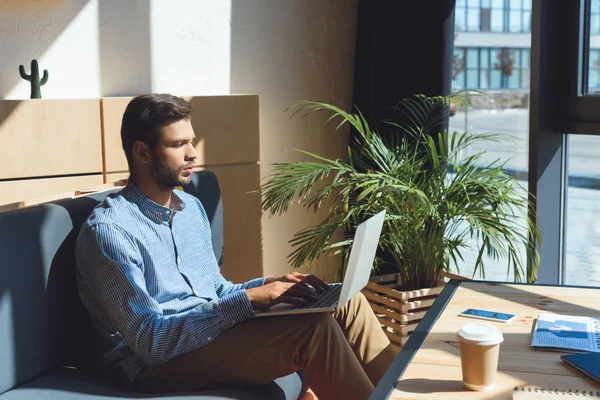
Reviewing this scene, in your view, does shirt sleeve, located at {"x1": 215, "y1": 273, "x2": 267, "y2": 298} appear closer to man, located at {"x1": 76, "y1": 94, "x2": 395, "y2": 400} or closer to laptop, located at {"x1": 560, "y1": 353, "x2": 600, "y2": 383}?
man, located at {"x1": 76, "y1": 94, "x2": 395, "y2": 400}

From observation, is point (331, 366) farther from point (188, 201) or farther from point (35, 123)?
point (35, 123)

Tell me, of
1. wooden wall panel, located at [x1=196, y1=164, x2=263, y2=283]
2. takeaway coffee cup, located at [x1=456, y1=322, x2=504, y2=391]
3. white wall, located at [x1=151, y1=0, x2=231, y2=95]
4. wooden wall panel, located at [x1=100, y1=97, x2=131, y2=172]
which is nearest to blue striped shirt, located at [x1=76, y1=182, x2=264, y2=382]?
takeaway coffee cup, located at [x1=456, y1=322, x2=504, y2=391]

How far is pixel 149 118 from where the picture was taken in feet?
7.87

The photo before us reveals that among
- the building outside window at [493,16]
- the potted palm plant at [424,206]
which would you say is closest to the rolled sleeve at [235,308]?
the potted palm plant at [424,206]

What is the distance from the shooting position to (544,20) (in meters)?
3.46

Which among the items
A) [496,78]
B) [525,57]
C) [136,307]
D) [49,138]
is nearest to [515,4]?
[525,57]

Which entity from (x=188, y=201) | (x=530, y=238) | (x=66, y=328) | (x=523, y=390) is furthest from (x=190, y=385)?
(x=530, y=238)

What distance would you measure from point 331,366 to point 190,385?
413 mm

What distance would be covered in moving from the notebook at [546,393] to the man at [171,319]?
60 cm

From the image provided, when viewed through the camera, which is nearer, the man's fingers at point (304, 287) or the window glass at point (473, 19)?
the man's fingers at point (304, 287)

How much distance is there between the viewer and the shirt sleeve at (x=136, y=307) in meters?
2.09

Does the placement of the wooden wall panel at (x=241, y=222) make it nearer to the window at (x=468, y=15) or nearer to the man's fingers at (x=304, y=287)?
the window at (x=468, y=15)

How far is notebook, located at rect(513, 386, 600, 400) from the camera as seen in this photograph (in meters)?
1.53

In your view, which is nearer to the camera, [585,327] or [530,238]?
[585,327]
